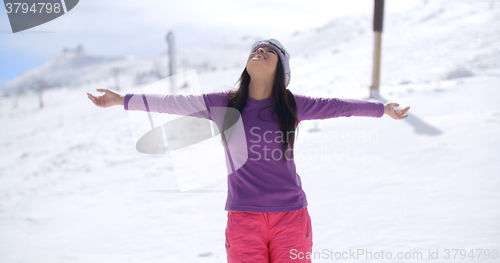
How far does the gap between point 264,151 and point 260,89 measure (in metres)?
0.31

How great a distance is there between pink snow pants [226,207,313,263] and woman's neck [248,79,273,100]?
A: 21.3 inches

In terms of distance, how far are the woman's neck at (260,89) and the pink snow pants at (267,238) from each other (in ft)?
1.78

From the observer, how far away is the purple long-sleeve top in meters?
1.40

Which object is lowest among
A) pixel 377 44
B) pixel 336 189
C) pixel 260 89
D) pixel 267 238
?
pixel 336 189

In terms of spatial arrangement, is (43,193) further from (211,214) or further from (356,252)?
(356,252)

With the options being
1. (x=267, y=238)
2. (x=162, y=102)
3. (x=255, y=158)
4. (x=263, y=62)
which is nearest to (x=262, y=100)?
(x=263, y=62)

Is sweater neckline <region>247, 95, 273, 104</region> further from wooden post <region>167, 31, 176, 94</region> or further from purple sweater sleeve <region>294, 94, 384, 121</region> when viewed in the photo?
wooden post <region>167, 31, 176, 94</region>

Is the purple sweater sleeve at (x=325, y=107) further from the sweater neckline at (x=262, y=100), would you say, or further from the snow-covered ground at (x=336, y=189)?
the snow-covered ground at (x=336, y=189)

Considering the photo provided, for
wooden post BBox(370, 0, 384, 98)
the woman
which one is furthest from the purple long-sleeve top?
wooden post BBox(370, 0, 384, 98)

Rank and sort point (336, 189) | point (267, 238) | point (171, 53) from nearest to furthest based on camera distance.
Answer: point (267, 238), point (336, 189), point (171, 53)

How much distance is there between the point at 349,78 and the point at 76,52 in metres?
88.0

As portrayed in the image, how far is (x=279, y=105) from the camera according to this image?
1.48 metres

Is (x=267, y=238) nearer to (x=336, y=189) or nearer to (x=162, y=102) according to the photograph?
(x=162, y=102)

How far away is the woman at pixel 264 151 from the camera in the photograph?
1.38m
